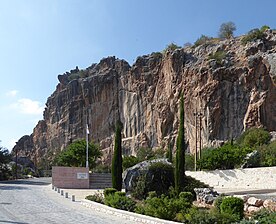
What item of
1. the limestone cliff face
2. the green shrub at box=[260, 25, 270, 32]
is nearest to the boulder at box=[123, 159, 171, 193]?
the limestone cliff face

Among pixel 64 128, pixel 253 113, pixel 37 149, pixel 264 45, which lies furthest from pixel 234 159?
pixel 37 149

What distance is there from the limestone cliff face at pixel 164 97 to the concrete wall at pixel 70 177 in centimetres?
2769

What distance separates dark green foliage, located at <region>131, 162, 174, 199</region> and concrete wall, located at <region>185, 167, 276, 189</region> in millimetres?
8030

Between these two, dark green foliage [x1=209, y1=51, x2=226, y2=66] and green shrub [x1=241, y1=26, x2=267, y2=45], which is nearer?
dark green foliage [x1=209, y1=51, x2=226, y2=66]

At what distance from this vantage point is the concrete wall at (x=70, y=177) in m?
30.1

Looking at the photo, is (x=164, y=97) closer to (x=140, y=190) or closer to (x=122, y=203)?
(x=140, y=190)

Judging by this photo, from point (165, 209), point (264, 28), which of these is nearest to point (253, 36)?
point (264, 28)

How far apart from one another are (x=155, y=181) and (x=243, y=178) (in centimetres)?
935

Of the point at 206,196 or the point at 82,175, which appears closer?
the point at 206,196

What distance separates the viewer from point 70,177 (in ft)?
99.9

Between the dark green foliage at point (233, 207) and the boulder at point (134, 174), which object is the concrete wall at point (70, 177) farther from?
the dark green foliage at point (233, 207)

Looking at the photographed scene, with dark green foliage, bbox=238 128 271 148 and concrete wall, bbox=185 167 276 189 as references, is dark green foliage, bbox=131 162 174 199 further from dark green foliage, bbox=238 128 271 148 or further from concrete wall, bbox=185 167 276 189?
dark green foliage, bbox=238 128 271 148

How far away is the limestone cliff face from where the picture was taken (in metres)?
52.1

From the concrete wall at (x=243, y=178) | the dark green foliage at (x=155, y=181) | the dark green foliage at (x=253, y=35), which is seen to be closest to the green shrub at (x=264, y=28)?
the dark green foliage at (x=253, y=35)
